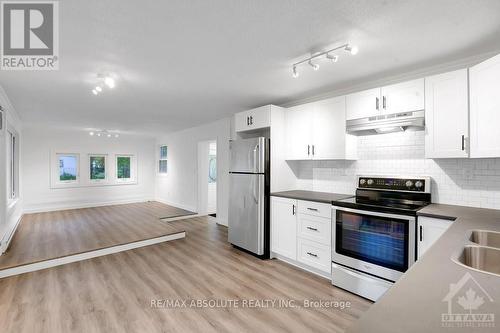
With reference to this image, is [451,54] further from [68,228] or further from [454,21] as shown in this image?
[68,228]

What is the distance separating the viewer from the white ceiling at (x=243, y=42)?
63.2 inches

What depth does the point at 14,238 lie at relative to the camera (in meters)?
4.34

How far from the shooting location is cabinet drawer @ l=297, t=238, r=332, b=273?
9.45 feet

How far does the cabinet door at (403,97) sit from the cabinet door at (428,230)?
1.12 m

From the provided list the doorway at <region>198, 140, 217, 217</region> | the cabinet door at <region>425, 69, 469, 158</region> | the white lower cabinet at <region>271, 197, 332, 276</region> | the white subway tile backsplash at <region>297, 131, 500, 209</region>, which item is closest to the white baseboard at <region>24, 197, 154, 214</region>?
the doorway at <region>198, 140, 217, 217</region>

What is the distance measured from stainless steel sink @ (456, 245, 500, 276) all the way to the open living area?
0.01 m

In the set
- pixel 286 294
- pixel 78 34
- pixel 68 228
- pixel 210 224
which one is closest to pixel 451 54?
pixel 286 294

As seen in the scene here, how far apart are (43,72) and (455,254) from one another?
12.9 feet

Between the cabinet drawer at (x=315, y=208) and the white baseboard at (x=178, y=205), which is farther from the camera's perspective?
the white baseboard at (x=178, y=205)

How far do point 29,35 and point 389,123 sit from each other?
3.40 metres

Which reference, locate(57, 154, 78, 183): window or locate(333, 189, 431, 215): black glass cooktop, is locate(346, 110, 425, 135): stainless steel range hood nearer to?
locate(333, 189, 431, 215): black glass cooktop

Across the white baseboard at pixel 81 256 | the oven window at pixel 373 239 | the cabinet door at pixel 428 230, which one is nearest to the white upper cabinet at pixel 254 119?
the oven window at pixel 373 239

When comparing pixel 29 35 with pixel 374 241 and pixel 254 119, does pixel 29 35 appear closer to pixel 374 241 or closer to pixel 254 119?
pixel 254 119

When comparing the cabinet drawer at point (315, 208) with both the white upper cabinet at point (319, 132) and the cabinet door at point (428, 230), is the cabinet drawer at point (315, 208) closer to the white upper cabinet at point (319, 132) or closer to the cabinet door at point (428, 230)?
the white upper cabinet at point (319, 132)
